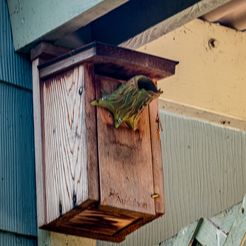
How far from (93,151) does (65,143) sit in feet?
0.32

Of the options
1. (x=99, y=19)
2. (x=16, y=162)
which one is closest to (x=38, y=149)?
(x=16, y=162)

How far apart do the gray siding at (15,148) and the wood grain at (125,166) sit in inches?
9.7

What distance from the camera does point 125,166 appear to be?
2.45m

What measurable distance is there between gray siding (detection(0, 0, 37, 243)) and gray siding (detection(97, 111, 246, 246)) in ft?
1.50

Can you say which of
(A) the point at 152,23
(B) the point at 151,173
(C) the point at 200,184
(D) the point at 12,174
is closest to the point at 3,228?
(D) the point at 12,174

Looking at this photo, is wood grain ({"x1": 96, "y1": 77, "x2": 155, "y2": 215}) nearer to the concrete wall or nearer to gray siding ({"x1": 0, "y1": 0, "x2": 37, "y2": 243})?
gray siding ({"x1": 0, "y1": 0, "x2": 37, "y2": 243})

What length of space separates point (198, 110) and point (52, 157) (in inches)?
27.8

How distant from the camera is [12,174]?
8.35ft

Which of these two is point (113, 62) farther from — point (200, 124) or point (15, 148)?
point (200, 124)

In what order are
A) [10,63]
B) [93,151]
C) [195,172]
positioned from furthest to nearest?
[195,172]
[10,63]
[93,151]

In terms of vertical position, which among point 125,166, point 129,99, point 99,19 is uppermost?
point 99,19

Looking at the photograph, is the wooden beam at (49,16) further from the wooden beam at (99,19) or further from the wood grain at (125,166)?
the wood grain at (125,166)

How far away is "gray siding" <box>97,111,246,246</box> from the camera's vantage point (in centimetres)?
302

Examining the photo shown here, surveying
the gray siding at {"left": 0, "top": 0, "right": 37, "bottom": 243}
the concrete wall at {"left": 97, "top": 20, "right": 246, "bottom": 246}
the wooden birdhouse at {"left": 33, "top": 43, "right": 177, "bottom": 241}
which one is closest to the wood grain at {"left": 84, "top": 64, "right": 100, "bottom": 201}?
the wooden birdhouse at {"left": 33, "top": 43, "right": 177, "bottom": 241}
